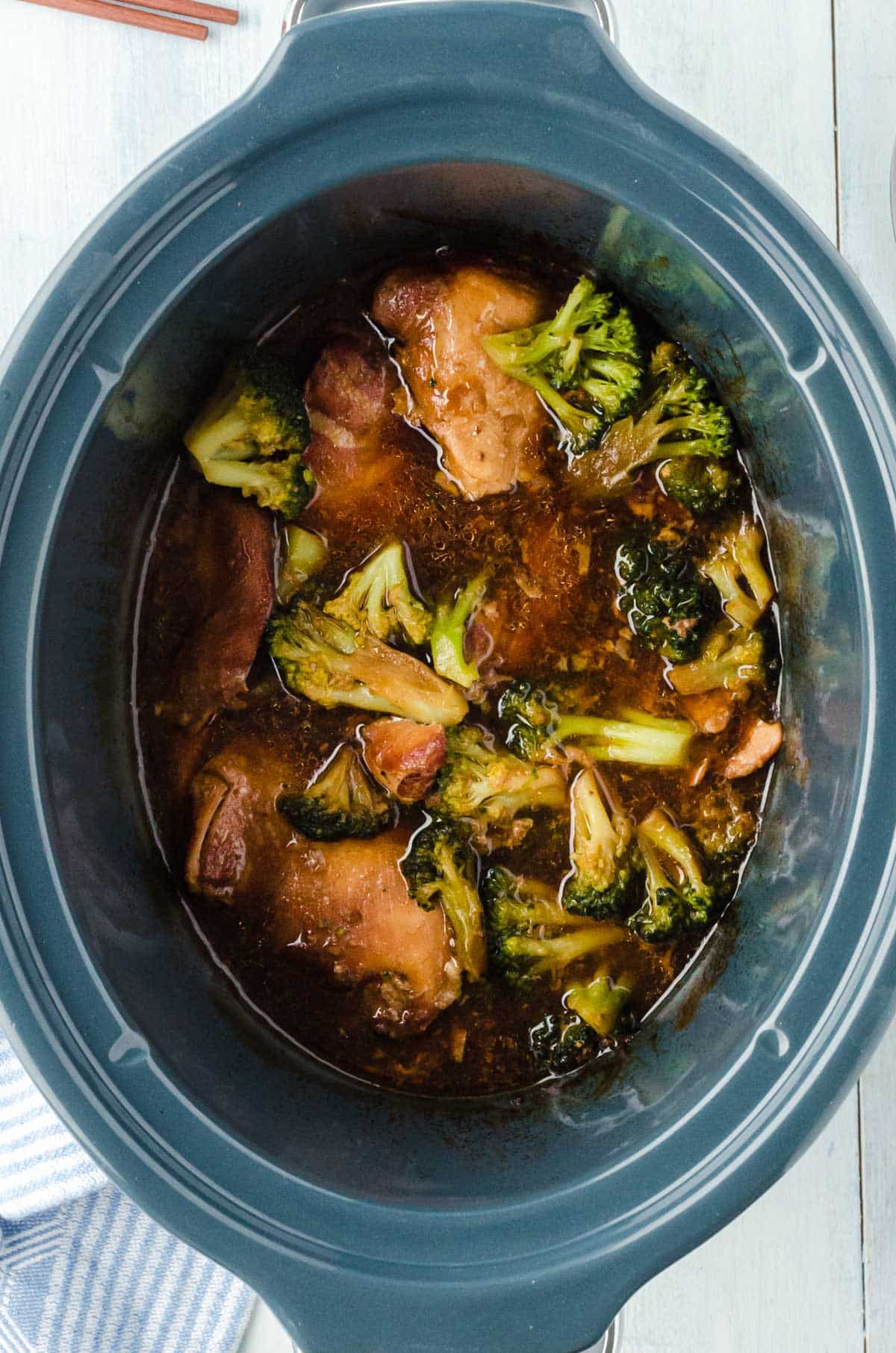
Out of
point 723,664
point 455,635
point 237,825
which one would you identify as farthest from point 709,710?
point 237,825

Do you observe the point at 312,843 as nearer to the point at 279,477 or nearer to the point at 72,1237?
the point at 279,477

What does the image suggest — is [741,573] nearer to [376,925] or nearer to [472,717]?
[472,717]

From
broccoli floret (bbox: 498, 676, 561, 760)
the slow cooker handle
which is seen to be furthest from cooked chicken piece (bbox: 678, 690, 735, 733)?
the slow cooker handle

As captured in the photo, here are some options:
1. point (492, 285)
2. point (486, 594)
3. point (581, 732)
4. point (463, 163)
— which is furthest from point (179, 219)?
point (581, 732)

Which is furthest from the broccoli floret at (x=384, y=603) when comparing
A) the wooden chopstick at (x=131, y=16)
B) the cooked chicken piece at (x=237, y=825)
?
the wooden chopstick at (x=131, y=16)

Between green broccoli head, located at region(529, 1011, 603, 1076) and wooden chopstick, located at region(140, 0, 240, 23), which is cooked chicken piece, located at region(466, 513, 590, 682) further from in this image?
wooden chopstick, located at region(140, 0, 240, 23)

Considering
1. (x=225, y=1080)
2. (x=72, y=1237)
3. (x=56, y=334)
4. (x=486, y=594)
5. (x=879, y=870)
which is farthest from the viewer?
(x=72, y=1237)
